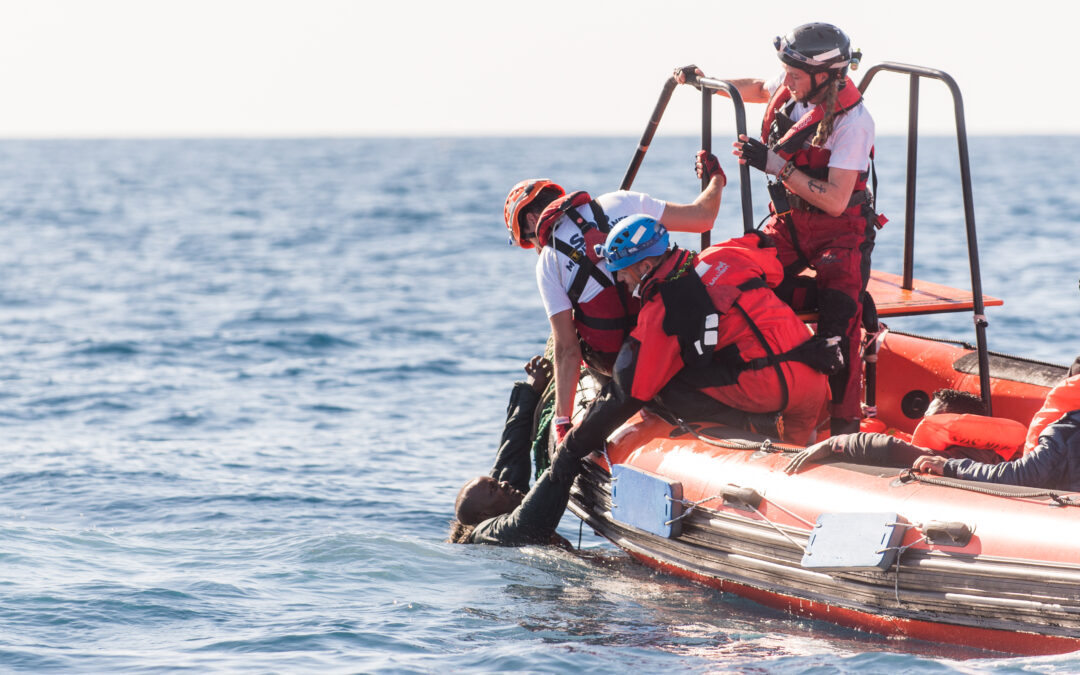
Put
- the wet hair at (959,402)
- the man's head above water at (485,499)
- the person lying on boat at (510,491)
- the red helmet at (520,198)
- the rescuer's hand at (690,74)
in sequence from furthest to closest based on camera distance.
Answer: the man's head above water at (485,499)
the person lying on boat at (510,491)
the rescuer's hand at (690,74)
the wet hair at (959,402)
the red helmet at (520,198)

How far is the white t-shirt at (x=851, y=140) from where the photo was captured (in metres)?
5.36

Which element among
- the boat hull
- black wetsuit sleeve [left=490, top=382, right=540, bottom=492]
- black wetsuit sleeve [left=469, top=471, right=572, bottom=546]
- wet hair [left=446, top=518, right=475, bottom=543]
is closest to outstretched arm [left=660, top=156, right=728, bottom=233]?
the boat hull

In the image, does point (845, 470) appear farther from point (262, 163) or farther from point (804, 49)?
point (262, 163)

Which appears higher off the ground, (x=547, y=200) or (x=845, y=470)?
(x=547, y=200)

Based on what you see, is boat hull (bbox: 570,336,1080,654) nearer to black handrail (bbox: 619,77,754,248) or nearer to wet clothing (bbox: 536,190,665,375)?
wet clothing (bbox: 536,190,665,375)

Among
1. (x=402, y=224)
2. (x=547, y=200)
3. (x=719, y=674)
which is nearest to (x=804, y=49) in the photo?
(x=547, y=200)

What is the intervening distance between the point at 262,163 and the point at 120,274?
189 feet

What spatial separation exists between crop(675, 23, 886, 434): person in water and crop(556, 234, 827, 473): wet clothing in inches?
10.5

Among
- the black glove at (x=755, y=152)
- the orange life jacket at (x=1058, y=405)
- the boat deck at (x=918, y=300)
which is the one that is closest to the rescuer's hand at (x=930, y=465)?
the orange life jacket at (x=1058, y=405)

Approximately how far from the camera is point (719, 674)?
467 centimetres

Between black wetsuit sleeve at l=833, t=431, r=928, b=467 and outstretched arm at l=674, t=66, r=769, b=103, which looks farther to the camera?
outstretched arm at l=674, t=66, r=769, b=103

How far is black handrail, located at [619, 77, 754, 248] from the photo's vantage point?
5.73 metres

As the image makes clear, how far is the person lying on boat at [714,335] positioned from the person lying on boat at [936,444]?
16.3 inches

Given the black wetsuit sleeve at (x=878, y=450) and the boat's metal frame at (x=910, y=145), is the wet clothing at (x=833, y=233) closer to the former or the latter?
the boat's metal frame at (x=910, y=145)
